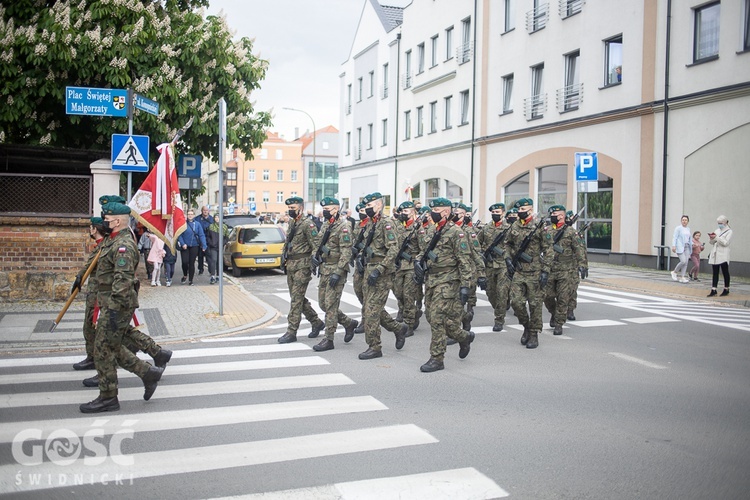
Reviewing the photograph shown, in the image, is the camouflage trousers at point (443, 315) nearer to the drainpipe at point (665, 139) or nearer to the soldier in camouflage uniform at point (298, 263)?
the soldier in camouflage uniform at point (298, 263)

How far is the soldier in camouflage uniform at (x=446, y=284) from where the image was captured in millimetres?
7609

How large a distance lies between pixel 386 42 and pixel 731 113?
26204 mm

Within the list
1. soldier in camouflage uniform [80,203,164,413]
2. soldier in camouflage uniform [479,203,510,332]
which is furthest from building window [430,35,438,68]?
soldier in camouflage uniform [80,203,164,413]

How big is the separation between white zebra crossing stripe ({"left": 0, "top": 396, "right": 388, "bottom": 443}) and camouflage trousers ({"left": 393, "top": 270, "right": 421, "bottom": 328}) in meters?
3.41

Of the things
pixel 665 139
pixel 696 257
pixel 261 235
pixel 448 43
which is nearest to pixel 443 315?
pixel 261 235

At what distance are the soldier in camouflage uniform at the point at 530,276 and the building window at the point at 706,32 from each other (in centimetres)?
1315

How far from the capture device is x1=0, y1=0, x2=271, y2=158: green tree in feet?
44.1

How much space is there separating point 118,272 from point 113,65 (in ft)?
30.6

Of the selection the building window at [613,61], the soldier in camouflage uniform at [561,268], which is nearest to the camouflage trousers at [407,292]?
the soldier in camouflage uniform at [561,268]

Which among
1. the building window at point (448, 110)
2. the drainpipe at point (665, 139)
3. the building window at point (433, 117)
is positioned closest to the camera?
the drainpipe at point (665, 139)

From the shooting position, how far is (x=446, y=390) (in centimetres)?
664

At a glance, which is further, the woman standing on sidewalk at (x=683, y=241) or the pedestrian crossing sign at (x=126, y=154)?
the woman standing on sidewalk at (x=683, y=241)

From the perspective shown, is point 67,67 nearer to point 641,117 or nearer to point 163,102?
point 163,102

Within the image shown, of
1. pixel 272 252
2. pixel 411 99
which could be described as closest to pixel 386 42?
pixel 411 99
